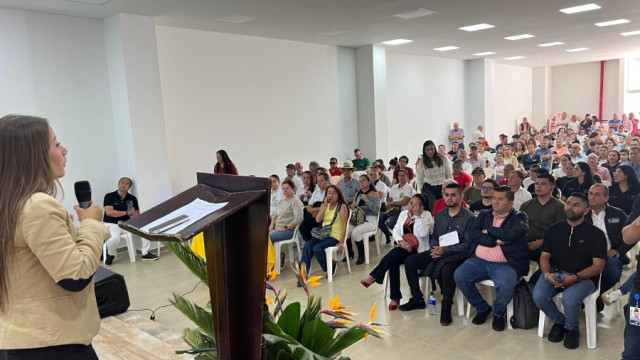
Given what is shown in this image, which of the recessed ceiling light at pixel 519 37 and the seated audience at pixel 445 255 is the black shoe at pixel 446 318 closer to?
the seated audience at pixel 445 255

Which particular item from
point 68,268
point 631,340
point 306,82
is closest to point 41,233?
point 68,268

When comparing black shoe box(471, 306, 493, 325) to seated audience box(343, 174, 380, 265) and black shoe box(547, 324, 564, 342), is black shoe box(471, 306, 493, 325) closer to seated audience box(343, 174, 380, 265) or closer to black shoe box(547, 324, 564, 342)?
black shoe box(547, 324, 564, 342)

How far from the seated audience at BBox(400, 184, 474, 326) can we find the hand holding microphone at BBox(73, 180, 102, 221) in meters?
3.17

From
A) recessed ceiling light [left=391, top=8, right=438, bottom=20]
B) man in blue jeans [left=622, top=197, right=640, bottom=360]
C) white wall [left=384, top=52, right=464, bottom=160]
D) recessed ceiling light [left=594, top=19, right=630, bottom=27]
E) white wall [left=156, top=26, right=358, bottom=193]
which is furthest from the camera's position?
white wall [left=384, top=52, right=464, bottom=160]

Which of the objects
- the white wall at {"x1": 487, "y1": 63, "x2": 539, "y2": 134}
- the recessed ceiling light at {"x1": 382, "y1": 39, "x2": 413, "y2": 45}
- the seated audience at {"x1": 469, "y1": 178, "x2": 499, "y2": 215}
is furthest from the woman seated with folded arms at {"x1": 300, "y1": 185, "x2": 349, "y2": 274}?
the white wall at {"x1": 487, "y1": 63, "x2": 539, "y2": 134}

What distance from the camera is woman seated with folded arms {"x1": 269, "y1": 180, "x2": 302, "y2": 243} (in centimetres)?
570

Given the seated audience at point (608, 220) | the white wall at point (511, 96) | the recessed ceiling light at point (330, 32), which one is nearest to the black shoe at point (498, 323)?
the seated audience at point (608, 220)

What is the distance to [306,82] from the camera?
31.3 feet

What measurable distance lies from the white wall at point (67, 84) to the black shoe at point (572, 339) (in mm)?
5772

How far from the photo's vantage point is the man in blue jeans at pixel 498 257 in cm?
381

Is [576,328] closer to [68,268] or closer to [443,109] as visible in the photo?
[68,268]

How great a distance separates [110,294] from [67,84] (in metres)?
3.41

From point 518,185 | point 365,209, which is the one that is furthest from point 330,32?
point 518,185

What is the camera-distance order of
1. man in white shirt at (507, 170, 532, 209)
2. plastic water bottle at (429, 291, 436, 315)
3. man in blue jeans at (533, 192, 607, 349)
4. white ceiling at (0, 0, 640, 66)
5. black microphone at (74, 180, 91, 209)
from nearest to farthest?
black microphone at (74, 180, 91, 209) < man in blue jeans at (533, 192, 607, 349) < plastic water bottle at (429, 291, 436, 315) < man in white shirt at (507, 170, 532, 209) < white ceiling at (0, 0, 640, 66)
